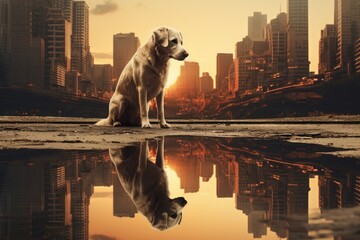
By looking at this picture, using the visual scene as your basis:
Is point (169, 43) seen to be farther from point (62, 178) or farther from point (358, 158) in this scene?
point (62, 178)

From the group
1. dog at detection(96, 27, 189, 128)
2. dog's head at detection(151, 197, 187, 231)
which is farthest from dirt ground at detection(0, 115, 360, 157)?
dog's head at detection(151, 197, 187, 231)

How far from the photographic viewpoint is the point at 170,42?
12.7 meters

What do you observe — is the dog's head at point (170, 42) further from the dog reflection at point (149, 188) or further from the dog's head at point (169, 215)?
the dog's head at point (169, 215)

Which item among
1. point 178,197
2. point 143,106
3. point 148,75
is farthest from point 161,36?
point 178,197

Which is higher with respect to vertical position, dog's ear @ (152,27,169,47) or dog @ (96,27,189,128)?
dog's ear @ (152,27,169,47)

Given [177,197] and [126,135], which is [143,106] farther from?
[177,197]

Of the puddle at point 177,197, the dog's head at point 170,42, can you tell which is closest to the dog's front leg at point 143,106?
the dog's head at point 170,42

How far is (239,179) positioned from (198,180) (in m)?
0.35

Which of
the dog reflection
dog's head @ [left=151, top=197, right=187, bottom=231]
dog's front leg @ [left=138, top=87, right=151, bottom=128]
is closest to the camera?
dog's head @ [left=151, top=197, right=187, bottom=231]

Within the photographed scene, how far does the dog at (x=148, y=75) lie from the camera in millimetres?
12703

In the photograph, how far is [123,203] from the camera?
318 centimetres

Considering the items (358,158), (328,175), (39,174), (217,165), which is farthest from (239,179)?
(358,158)

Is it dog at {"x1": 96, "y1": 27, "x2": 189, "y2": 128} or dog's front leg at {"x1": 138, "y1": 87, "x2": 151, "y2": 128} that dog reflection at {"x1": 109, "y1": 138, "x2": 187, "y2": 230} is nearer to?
dog's front leg at {"x1": 138, "y1": 87, "x2": 151, "y2": 128}

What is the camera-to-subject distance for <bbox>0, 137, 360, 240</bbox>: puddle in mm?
2432
